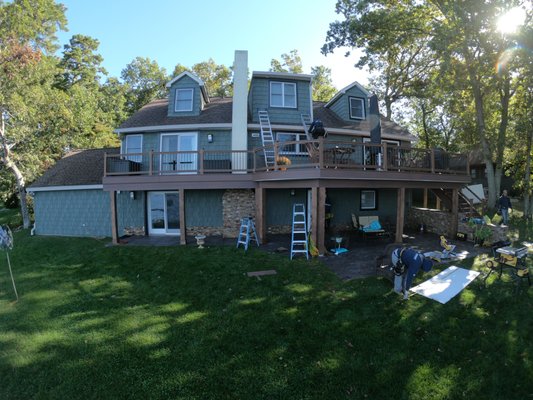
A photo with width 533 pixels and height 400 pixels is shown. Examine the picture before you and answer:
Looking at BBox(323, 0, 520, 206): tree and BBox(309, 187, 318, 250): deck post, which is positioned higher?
BBox(323, 0, 520, 206): tree

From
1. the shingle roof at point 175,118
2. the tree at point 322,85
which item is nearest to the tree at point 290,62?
the tree at point 322,85

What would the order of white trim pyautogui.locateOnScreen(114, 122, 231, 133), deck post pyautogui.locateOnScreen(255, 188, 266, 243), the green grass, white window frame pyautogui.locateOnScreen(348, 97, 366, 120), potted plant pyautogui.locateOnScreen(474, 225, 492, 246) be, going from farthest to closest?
1. white window frame pyautogui.locateOnScreen(348, 97, 366, 120)
2. white trim pyautogui.locateOnScreen(114, 122, 231, 133)
3. deck post pyautogui.locateOnScreen(255, 188, 266, 243)
4. potted plant pyautogui.locateOnScreen(474, 225, 492, 246)
5. the green grass

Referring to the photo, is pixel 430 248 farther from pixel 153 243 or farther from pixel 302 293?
pixel 153 243

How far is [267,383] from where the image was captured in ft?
14.7

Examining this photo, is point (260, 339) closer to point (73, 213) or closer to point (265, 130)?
point (265, 130)

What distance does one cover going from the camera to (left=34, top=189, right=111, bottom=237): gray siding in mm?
14617

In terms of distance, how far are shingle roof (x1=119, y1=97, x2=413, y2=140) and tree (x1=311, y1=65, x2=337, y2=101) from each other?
1464 cm

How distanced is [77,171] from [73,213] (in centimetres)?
247

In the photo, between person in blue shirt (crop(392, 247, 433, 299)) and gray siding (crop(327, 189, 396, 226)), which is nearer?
person in blue shirt (crop(392, 247, 433, 299))

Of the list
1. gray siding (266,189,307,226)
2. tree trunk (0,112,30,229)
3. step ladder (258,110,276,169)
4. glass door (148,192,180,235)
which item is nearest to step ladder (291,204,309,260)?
gray siding (266,189,307,226)

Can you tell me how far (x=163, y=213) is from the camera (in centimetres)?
1435

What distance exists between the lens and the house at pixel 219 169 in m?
12.1

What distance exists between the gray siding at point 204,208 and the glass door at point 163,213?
626 millimetres

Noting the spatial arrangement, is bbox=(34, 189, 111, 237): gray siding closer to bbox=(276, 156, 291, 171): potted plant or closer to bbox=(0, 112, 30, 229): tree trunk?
bbox=(0, 112, 30, 229): tree trunk
